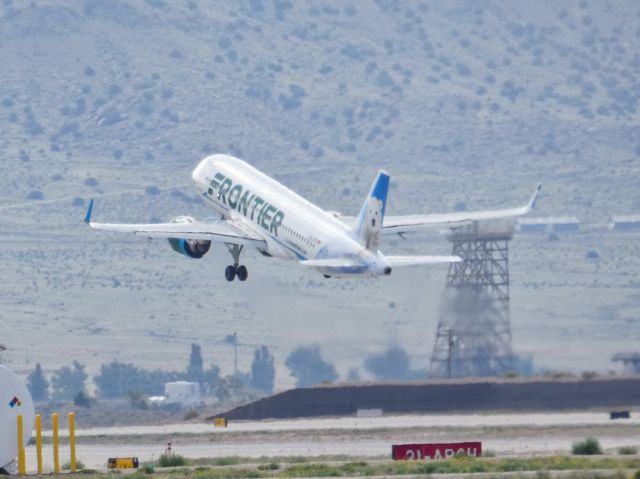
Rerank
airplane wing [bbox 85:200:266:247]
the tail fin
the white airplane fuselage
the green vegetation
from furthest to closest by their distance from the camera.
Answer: airplane wing [bbox 85:200:266:247] < the white airplane fuselage < the tail fin < the green vegetation

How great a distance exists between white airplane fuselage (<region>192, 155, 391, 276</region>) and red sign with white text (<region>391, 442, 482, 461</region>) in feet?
47.7

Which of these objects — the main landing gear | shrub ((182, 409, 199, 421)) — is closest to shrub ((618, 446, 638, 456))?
the main landing gear

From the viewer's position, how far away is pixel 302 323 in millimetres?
180000

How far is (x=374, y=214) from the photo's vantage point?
105250 millimetres

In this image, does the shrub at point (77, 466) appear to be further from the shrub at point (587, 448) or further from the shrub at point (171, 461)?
the shrub at point (587, 448)

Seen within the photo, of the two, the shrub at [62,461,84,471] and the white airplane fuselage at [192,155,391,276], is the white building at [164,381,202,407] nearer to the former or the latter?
the white airplane fuselage at [192,155,391,276]

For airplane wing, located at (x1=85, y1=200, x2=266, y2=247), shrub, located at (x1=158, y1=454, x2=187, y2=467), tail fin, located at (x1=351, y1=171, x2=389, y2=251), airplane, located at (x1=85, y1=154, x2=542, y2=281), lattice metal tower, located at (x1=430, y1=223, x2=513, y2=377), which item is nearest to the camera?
shrub, located at (x1=158, y1=454, x2=187, y2=467)

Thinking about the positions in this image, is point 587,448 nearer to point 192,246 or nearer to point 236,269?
point 236,269

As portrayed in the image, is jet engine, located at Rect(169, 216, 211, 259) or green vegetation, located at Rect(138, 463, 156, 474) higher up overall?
jet engine, located at Rect(169, 216, 211, 259)

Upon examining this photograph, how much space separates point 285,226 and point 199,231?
6.30 m

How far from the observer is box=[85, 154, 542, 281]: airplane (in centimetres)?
10538

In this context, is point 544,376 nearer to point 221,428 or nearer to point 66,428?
point 221,428

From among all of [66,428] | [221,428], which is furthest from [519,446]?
[66,428]

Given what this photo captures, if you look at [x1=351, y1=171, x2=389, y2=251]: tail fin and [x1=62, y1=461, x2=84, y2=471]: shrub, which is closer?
[x1=62, y1=461, x2=84, y2=471]: shrub
